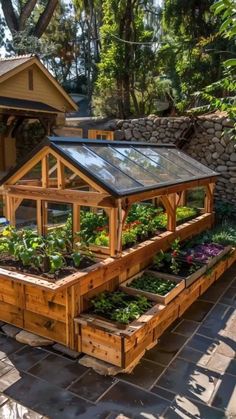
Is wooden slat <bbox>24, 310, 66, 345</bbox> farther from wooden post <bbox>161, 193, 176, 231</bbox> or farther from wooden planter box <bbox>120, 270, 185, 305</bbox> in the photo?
wooden post <bbox>161, 193, 176, 231</bbox>

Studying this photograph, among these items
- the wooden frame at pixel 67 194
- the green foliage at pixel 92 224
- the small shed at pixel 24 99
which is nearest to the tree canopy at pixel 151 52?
the small shed at pixel 24 99

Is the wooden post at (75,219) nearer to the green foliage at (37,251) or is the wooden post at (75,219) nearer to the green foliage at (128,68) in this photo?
the green foliage at (37,251)

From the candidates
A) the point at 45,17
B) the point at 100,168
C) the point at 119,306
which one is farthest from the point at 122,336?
the point at 45,17

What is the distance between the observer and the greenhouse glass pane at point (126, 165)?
433 cm

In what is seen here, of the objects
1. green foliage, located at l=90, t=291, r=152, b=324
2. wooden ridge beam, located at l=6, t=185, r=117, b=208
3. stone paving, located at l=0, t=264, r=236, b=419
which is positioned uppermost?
wooden ridge beam, located at l=6, t=185, r=117, b=208

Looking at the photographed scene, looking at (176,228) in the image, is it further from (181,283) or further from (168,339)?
(168,339)

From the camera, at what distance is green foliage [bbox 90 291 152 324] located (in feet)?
11.2

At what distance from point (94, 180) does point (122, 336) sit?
5.24 feet

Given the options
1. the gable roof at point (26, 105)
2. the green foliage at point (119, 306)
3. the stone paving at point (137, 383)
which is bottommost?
the stone paving at point (137, 383)

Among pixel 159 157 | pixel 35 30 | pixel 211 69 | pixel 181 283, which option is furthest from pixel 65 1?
pixel 181 283

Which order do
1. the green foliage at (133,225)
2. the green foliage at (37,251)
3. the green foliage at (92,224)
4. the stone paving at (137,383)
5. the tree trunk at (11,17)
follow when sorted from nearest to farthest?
the stone paving at (137,383), the green foliage at (37,251), the green foliage at (133,225), the green foliage at (92,224), the tree trunk at (11,17)

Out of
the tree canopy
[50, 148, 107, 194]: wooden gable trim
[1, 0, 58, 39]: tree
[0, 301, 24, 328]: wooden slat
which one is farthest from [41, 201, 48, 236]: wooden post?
[1, 0, 58, 39]: tree

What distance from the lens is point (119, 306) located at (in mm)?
3656

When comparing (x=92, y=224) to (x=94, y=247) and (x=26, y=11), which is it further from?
(x=26, y=11)
